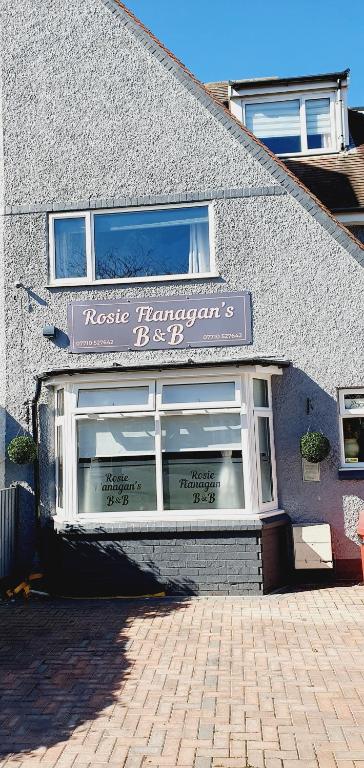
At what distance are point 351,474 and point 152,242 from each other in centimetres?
493

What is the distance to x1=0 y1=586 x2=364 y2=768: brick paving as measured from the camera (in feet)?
15.3

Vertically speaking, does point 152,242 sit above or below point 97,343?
above

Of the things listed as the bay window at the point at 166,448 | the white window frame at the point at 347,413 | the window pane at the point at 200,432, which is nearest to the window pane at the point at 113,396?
the bay window at the point at 166,448

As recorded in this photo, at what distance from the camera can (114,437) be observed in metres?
9.56

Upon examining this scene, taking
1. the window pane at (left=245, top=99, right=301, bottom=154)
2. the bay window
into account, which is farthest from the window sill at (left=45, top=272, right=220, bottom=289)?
the window pane at (left=245, top=99, right=301, bottom=154)

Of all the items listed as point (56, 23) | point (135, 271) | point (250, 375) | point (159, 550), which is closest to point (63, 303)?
point (135, 271)

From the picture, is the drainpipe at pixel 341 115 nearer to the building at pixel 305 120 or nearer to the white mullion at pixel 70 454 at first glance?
the building at pixel 305 120

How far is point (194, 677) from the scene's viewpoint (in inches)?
236

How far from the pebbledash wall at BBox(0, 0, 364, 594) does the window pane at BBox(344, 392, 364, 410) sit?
0.87 feet

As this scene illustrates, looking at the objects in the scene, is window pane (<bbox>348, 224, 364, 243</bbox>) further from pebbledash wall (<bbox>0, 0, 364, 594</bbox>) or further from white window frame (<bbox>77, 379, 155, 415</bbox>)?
white window frame (<bbox>77, 379, 155, 415</bbox>)

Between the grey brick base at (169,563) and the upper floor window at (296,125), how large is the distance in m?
7.94

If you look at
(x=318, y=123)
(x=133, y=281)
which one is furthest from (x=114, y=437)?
(x=318, y=123)

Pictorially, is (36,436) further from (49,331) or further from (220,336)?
(220,336)

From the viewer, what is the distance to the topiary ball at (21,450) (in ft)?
31.6
